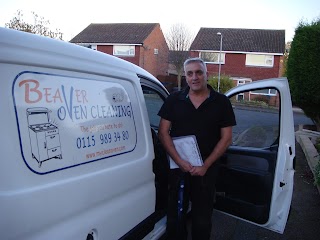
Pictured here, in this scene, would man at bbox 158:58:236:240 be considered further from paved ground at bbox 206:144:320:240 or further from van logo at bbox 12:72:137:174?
paved ground at bbox 206:144:320:240

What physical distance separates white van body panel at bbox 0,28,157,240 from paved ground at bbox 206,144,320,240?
6.63ft

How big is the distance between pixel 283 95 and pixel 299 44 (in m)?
5.66

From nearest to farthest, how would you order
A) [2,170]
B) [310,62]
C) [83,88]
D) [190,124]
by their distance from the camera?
[2,170] → [83,88] → [190,124] → [310,62]

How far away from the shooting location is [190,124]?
2.82 meters

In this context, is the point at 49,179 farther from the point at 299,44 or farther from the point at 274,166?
the point at 299,44

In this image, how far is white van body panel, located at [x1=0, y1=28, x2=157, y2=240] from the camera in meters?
1.44

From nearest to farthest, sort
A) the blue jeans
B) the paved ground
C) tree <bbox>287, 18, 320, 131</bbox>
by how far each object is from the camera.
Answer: the blue jeans, the paved ground, tree <bbox>287, 18, 320, 131</bbox>

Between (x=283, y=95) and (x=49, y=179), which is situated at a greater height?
(x=283, y=95)

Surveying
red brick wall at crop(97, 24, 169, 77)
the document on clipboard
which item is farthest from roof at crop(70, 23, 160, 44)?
the document on clipboard

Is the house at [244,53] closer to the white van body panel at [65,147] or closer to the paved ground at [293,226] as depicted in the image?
the paved ground at [293,226]

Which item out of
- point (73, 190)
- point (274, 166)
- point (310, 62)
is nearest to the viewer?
point (73, 190)

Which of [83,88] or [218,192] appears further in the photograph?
[218,192]

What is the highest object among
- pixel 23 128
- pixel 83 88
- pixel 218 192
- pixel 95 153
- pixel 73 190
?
pixel 83 88

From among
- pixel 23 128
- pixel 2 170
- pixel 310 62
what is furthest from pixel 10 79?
pixel 310 62
